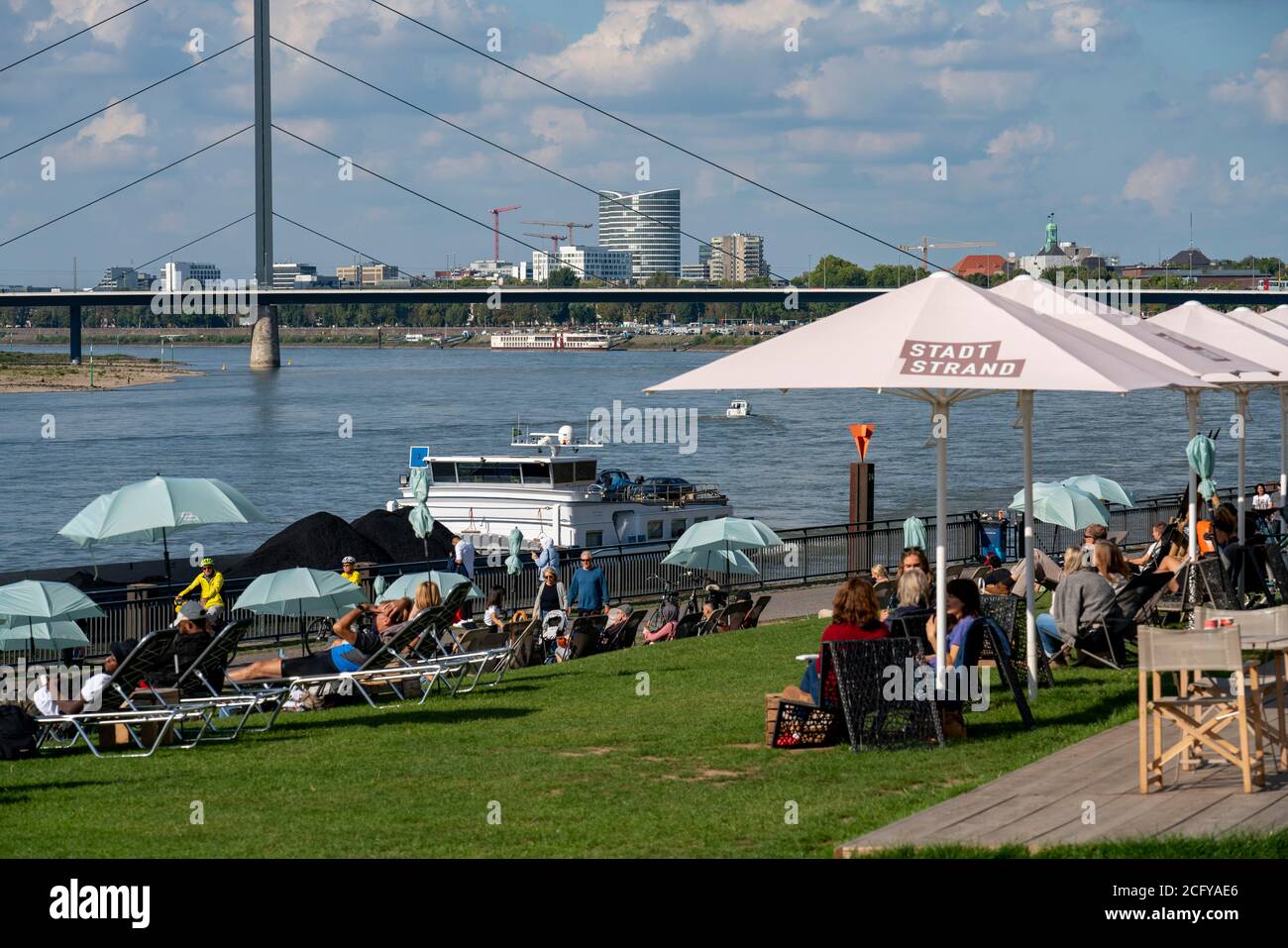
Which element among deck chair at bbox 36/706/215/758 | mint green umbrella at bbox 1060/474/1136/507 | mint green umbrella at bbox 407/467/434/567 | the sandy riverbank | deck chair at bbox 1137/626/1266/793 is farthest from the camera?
the sandy riverbank

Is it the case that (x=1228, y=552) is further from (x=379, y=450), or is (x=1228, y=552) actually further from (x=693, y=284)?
(x=693, y=284)

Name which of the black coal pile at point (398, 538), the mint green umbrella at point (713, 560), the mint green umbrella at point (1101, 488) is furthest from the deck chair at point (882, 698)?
the black coal pile at point (398, 538)

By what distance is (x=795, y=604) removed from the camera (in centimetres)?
1992

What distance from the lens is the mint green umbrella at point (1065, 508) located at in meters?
19.5

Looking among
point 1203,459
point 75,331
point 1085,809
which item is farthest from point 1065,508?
point 75,331

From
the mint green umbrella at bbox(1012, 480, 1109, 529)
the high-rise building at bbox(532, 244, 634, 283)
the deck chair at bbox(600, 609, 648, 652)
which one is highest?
the high-rise building at bbox(532, 244, 634, 283)

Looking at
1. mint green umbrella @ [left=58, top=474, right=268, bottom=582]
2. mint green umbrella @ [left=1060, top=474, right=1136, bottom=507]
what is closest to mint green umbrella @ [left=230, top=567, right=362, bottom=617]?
mint green umbrella @ [left=58, top=474, right=268, bottom=582]

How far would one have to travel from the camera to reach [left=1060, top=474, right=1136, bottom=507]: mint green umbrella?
22.4 metres

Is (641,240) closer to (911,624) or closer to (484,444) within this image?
(484,444)

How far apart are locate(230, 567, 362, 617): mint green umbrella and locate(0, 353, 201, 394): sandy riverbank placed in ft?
348

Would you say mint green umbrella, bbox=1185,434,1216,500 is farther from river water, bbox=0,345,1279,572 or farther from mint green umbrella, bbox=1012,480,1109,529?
river water, bbox=0,345,1279,572

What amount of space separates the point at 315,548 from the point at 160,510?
8.80 m

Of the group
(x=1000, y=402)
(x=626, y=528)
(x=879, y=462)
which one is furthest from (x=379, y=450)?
(x=1000, y=402)

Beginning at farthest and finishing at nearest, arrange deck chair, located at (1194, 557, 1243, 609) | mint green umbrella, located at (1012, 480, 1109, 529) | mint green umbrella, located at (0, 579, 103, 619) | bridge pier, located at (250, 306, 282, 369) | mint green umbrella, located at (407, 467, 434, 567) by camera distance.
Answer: bridge pier, located at (250, 306, 282, 369)
mint green umbrella, located at (407, 467, 434, 567)
mint green umbrella, located at (1012, 480, 1109, 529)
mint green umbrella, located at (0, 579, 103, 619)
deck chair, located at (1194, 557, 1243, 609)
